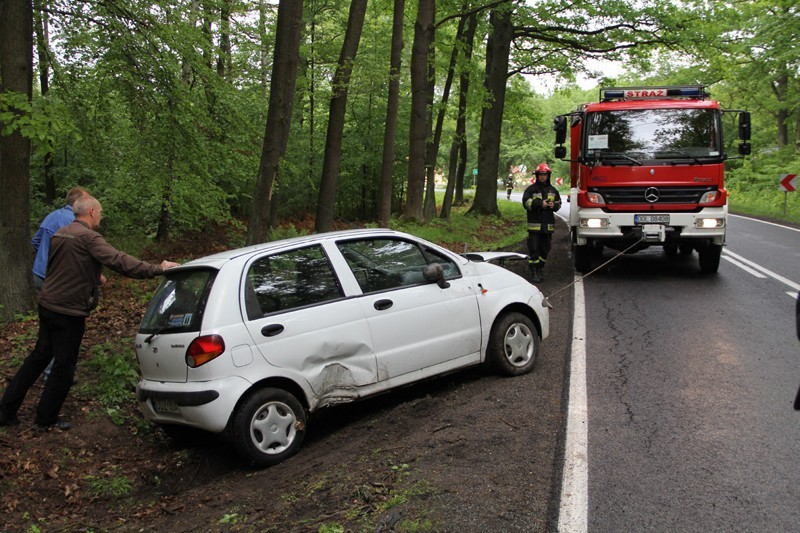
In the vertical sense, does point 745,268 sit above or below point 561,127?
below

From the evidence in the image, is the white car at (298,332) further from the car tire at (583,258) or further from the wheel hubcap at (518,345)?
the car tire at (583,258)

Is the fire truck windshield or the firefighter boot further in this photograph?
the firefighter boot

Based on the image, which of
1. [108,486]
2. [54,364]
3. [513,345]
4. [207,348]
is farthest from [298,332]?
[513,345]

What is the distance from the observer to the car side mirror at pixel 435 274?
6039 mm

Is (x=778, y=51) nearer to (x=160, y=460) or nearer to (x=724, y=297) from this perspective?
(x=724, y=297)

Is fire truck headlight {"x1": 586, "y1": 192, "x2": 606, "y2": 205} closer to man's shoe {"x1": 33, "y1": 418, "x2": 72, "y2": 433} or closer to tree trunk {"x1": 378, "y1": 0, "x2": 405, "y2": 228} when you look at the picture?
tree trunk {"x1": 378, "y1": 0, "x2": 405, "y2": 228}

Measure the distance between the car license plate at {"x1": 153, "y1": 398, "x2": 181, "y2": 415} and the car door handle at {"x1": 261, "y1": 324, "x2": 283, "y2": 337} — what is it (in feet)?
2.83

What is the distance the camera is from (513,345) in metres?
6.58

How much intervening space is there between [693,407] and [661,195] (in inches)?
254

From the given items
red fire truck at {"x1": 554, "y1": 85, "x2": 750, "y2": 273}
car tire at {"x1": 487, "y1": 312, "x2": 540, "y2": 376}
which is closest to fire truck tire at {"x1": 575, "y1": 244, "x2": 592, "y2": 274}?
red fire truck at {"x1": 554, "y1": 85, "x2": 750, "y2": 273}

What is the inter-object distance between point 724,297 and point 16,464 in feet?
30.4

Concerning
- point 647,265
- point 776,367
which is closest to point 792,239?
point 647,265

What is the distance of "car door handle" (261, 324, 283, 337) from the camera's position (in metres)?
5.08

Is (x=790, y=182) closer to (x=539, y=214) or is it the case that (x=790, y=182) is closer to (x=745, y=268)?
(x=745, y=268)
